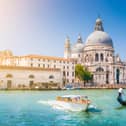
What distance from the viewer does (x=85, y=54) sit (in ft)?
202

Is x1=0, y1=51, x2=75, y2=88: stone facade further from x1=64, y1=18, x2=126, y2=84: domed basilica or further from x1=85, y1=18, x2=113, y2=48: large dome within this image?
x1=85, y1=18, x2=113, y2=48: large dome

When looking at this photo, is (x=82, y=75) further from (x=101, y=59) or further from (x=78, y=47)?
(x=78, y=47)

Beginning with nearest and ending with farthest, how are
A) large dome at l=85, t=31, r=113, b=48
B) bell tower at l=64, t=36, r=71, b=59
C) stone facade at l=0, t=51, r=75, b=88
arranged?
stone facade at l=0, t=51, r=75, b=88 → large dome at l=85, t=31, r=113, b=48 → bell tower at l=64, t=36, r=71, b=59

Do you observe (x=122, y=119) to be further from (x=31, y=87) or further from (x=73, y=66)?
(x=73, y=66)

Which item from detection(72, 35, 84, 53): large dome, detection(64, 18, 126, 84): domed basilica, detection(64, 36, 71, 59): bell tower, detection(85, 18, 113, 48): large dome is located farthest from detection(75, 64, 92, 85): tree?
detection(72, 35, 84, 53): large dome

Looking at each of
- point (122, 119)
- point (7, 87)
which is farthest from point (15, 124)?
point (7, 87)

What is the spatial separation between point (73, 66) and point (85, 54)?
7.25 meters

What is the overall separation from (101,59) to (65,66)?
895 cm

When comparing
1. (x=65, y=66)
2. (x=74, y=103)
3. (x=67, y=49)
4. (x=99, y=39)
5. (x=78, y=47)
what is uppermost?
(x=99, y=39)

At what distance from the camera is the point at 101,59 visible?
5928cm

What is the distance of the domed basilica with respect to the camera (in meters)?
55.1

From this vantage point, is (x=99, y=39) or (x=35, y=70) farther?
(x=99, y=39)

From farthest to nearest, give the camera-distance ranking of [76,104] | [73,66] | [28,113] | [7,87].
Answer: [73,66]
[7,87]
[76,104]
[28,113]

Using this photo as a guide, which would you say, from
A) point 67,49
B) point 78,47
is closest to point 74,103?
point 67,49
